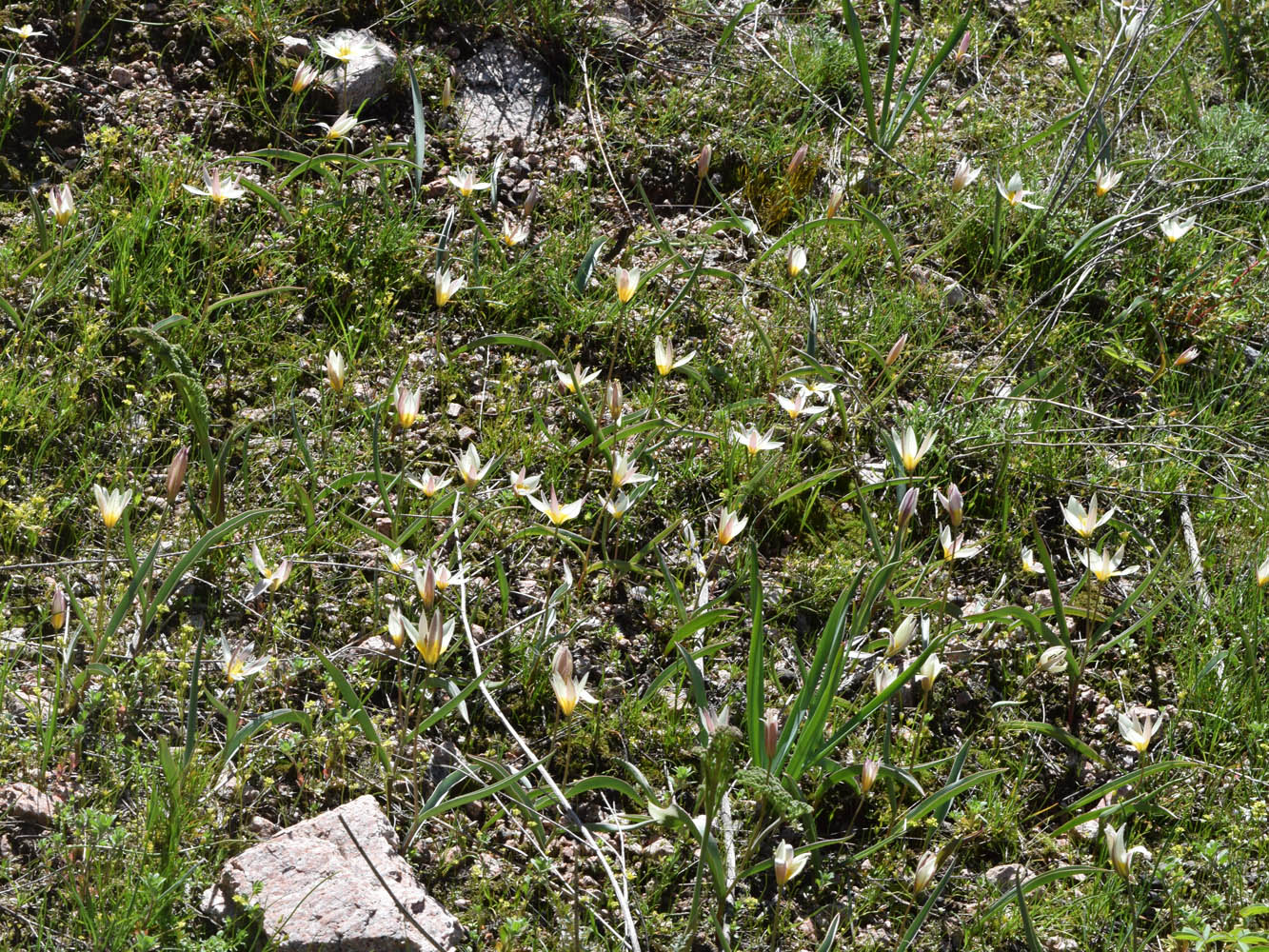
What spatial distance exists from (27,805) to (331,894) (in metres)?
0.53

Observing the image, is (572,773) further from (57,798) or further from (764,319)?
(764,319)

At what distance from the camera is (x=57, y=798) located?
1751 mm

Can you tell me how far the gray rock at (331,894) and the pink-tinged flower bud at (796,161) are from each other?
2092mm

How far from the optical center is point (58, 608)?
6.23 feet

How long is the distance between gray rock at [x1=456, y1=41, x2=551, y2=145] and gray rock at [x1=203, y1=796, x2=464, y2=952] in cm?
212

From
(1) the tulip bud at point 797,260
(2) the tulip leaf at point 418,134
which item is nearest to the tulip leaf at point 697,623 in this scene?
(1) the tulip bud at point 797,260

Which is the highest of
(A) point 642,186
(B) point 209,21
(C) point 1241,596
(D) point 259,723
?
(B) point 209,21

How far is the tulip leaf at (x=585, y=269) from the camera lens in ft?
8.71

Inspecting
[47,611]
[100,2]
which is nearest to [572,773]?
[47,611]

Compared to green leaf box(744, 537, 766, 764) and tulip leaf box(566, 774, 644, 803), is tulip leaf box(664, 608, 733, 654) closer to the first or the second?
green leaf box(744, 537, 766, 764)

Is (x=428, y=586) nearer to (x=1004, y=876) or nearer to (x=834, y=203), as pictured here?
(x=1004, y=876)

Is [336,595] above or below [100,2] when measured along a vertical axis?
below

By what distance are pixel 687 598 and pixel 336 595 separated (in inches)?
29.3

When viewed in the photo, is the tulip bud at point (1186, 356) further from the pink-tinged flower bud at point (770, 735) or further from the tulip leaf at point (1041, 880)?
the pink-tinged flower bud at point (770, 735)
